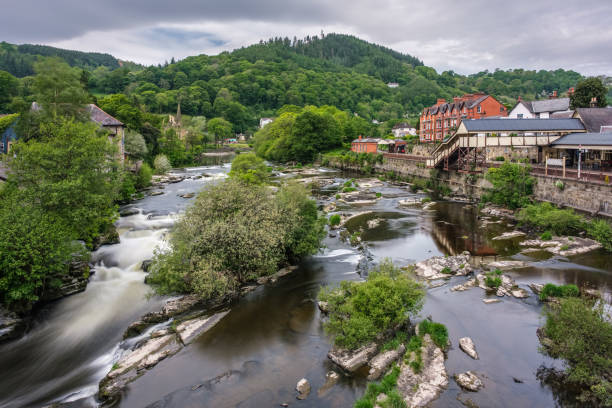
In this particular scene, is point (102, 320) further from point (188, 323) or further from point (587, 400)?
point (587, 400)

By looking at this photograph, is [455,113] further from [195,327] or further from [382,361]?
[195,327]

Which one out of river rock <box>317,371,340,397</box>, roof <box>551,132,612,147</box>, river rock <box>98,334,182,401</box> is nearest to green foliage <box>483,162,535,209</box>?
roof <box>551,132,612,147</box>

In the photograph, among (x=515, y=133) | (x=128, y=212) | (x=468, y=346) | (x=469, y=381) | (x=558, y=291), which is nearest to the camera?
(x=469, y=381)

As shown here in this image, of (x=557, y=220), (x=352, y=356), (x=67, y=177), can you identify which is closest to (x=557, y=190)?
Answer: (x=557, y=220)

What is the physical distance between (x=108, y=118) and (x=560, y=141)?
51.8 metres

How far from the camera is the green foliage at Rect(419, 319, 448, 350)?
46.3 feet

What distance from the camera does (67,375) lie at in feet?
47.1

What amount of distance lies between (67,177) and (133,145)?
3264cm

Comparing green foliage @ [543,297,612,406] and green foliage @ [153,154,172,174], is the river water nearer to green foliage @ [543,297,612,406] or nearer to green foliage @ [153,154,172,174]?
green foliage @ [543,297,612,406]

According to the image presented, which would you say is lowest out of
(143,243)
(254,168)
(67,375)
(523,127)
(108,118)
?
(67,375)

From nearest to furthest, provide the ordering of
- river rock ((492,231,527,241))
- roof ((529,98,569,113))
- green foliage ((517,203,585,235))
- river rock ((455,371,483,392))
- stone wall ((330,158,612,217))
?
river rock ((455,371,483,392))
green foliage ((517,203,585,235))
stone wall ((330,158,612,217))
river rock ((492,231,527,241))
roof ((529,98,569,113))

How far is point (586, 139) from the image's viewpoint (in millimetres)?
33281

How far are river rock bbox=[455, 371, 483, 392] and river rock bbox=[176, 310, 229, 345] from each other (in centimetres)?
1030

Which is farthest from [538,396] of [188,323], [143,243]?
[143,243]
